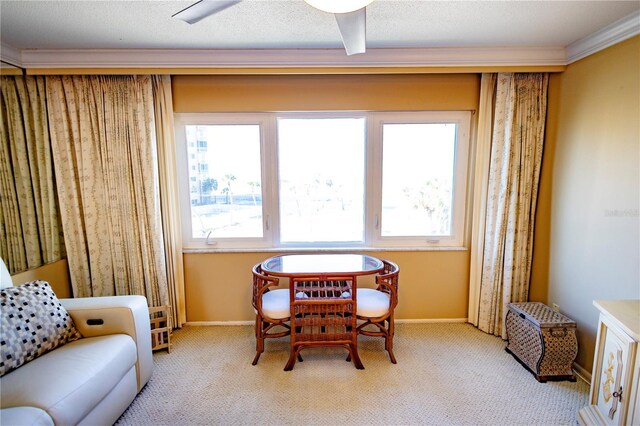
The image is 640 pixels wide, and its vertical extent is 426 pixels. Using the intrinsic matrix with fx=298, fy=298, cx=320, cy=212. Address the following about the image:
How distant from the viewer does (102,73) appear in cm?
246

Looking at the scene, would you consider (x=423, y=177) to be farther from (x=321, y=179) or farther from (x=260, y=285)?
(x=260, y=285)

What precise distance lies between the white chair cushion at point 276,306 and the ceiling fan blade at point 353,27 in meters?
1.83

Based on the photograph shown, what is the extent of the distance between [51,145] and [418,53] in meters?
3.22

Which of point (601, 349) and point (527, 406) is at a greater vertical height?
point (601, 349)

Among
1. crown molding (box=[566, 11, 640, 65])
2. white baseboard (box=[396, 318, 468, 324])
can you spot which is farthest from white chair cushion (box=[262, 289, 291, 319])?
crown molding (box=[566, 11, 640, 65])

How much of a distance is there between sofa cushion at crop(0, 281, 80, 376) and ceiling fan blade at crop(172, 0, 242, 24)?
178cm

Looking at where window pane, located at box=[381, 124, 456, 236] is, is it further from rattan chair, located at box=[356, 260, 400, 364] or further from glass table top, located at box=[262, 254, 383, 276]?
rattan chair, located at box=[356, 260, 400, 364]

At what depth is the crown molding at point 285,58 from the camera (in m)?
2.41

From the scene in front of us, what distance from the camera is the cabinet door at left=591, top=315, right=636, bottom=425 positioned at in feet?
4.82

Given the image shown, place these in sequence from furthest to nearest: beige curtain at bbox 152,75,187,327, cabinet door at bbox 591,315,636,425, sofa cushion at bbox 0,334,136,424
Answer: beige curtain at bbox 152,75,187,327, cabinet door at bbox 591,315,636,425, sofa cushion at bbox 0,334,136,424

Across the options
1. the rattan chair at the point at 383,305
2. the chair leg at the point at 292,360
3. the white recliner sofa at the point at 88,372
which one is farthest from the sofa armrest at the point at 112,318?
the rattan chair at the point at 383,305

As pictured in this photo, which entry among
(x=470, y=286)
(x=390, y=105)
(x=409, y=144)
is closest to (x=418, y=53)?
(x=390, y=105)

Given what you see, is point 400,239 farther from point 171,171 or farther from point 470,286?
point 171,171

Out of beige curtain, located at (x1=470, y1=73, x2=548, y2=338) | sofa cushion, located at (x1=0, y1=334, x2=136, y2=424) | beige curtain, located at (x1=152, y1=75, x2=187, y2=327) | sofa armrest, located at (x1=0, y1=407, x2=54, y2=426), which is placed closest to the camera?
sofa armrest, located at (x1=0, y1=407, x2=54, y2=426)
